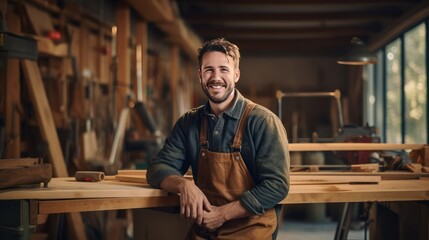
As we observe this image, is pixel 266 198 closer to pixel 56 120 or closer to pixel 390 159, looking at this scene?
pixel 390 159

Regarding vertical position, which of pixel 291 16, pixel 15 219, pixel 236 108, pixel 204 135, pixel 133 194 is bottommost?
pixel 15 219

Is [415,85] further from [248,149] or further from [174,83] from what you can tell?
[248,149]

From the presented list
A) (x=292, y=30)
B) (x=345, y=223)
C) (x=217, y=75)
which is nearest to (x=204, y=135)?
(x=217, y=75)

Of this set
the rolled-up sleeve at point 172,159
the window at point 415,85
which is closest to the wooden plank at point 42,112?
the rolled-up sleeve at point 172,159

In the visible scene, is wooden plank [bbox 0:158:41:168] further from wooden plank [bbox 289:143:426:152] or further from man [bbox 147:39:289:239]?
wooden plank [bbox 289:143:426:152]

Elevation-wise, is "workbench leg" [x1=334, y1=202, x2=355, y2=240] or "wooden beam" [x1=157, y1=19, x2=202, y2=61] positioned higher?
"wooden beam" [x1=157, y1=19, x2=202, y2=61]

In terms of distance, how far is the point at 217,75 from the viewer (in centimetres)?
312

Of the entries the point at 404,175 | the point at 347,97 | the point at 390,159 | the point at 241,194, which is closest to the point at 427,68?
the point at 390,159

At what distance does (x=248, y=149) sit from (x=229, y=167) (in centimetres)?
13

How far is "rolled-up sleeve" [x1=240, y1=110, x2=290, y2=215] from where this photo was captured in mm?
2955

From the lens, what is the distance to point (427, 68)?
309 inches

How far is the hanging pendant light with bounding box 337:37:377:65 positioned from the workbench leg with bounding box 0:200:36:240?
11.7 feet

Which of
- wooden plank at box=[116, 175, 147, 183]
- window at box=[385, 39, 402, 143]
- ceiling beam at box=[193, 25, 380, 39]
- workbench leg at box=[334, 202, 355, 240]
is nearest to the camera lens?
wooden plank at box=[116, 175, 147, 183]

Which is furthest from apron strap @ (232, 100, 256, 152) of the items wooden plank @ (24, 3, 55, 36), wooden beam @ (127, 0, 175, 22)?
wooden beam @ (127, 0, 175, 22)
